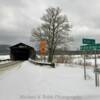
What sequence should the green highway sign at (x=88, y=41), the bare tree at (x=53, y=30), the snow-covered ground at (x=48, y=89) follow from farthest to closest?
1. the bare tree at (x=53, y=30)
2. the green highway sign at (x=88, y=41)
3. the snow-covered ground at (x=48, y=89)

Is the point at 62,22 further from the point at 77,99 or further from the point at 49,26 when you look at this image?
the point at 77,99

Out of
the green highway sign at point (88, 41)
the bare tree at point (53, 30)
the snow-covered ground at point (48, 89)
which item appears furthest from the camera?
the bare tree at point (53, 30)

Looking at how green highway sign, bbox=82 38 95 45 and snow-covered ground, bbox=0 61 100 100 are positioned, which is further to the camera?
green highway sign, bbox=82 38 95 45

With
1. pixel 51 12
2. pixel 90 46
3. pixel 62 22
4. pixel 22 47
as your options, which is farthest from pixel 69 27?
pixel 90 46

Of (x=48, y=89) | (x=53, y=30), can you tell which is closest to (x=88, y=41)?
(x=48, y=89)

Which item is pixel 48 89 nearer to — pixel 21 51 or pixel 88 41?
pixel 88 41

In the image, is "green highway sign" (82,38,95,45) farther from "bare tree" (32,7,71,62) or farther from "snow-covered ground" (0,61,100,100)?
"bare tree" (32,7,71,62)

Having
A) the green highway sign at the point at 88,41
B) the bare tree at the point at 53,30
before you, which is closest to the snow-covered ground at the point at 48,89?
the green highway sign at the point at 88,41

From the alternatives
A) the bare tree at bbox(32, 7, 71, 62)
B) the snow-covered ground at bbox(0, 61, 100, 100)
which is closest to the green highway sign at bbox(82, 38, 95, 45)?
the snow-covered ground at bbox(0, 61, 100, 100)

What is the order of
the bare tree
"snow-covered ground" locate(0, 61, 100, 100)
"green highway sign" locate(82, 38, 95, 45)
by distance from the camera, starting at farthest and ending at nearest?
1. the bare tree
2. "green highway sign" locate(82, 38, 95, 45)
3. "snow-covered ground" locate(0, 61, 100, 100)

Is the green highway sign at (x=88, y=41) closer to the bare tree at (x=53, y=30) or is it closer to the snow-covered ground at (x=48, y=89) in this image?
the snow-covered ground at (x=48, y=89)

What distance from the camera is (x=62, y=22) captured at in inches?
1886

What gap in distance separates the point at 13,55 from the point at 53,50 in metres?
23.0

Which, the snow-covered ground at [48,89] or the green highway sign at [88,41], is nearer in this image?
the snow-covered ground at [48,89]
